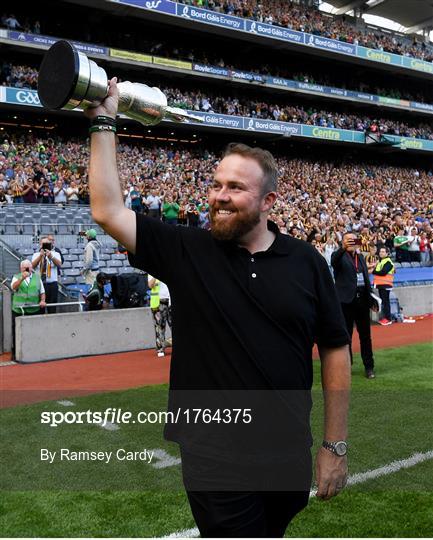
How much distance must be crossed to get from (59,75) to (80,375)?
6.73 metres

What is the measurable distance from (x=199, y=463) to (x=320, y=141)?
121ft

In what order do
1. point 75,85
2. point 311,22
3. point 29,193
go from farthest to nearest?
point 311,22, point 29,193, point 75,85

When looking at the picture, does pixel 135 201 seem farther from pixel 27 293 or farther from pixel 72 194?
pixel 27 293

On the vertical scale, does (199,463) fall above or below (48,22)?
below

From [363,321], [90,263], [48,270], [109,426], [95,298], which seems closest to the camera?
[109,426]

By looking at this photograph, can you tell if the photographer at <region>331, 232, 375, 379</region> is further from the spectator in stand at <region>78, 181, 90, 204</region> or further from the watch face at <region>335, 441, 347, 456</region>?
the spectator in stand at <region>78, 181, 90, 204</region>

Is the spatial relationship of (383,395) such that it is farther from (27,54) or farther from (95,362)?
(27,54)

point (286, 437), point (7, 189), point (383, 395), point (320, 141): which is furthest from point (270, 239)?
point (320, 141)

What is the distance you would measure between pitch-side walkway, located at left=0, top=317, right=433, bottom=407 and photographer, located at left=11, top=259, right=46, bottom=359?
81 centimetres

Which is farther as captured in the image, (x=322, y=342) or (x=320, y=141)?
(x=320, y=141)

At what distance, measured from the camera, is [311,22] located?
38.4 metres

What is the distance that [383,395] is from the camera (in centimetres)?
687

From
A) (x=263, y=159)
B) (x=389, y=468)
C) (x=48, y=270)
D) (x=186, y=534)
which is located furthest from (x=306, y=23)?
(x=263, y=159)

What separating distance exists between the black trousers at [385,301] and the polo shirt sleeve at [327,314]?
1127cm
